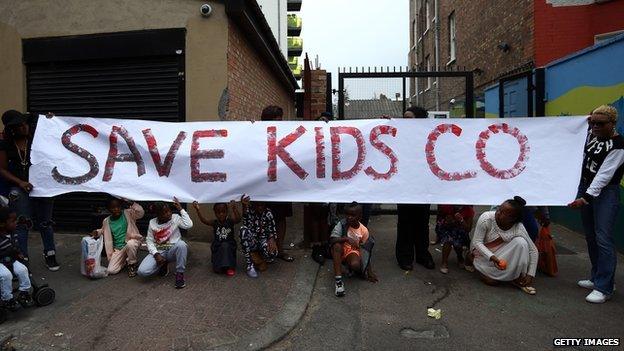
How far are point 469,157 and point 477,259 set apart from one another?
1.07 m

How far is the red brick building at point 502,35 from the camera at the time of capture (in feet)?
30.6

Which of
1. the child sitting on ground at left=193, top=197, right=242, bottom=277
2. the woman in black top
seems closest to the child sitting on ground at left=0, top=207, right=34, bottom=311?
the woman in black top

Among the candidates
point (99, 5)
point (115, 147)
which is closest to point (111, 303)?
point (115, 147)

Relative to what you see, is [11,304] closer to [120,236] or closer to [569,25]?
[120,236]

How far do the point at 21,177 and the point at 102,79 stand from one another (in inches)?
82.0

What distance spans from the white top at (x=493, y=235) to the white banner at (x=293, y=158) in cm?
28

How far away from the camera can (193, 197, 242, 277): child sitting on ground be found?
4.72 meters

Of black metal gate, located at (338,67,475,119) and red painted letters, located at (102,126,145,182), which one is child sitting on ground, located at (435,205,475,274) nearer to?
black metal gate, located at (338,67,475,119)

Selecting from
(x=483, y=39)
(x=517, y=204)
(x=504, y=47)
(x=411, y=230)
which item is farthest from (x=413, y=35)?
(x=517, y=204)

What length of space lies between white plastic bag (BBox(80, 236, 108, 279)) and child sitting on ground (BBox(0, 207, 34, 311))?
75 cm

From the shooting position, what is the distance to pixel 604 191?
407 cm

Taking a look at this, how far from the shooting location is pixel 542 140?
4.66 metres

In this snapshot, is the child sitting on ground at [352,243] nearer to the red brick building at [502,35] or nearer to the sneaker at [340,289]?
the sneaker at [340,289]

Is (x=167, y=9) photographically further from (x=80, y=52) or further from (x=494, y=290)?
(x=494, y=290)
